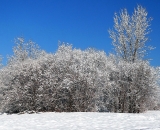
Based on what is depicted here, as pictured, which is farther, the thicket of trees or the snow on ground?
the thicket of trees

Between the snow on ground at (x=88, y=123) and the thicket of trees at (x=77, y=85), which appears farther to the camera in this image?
the thicket of trees at (x=77, y=85)

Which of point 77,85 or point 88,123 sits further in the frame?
point 77,85

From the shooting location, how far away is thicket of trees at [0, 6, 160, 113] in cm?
1769

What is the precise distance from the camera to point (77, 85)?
17.6m

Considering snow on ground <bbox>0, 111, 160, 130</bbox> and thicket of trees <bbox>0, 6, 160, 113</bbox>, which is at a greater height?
thicket of trees <bbox>0, 6, 160, 113</bbox>

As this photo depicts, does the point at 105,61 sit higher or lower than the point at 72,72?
higher

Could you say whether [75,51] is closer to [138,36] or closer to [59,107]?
[59,107]

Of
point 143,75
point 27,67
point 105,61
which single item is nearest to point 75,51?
point 105,61

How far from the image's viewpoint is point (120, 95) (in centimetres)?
1944

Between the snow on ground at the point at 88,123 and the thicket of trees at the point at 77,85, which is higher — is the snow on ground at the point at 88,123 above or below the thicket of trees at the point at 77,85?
below

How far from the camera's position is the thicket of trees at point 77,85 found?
1769 cm

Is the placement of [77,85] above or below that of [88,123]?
above

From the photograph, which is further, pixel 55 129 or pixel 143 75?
pixel 143 75

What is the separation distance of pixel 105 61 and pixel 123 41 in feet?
14.9
